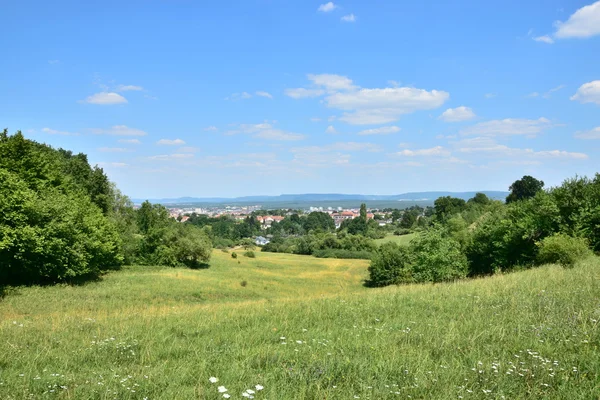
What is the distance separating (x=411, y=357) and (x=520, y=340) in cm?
201

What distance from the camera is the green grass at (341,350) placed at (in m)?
4.48

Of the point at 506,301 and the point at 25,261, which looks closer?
the point at 506,301

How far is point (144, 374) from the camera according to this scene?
16.6 ft

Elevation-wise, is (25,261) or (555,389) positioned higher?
(555,389)

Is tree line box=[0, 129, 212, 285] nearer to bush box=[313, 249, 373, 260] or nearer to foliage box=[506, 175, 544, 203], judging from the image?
bush box=[313, 249, 373, 260]

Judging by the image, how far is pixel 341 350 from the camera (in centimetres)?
594

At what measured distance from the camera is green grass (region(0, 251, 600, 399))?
176 inches

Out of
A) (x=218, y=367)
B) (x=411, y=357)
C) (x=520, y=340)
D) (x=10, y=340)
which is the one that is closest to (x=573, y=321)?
(x=520, y=340)

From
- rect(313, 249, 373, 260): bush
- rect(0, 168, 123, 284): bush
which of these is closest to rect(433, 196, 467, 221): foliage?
rect(313, 249, 373, 260): bush

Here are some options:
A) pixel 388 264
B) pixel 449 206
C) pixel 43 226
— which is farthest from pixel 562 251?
pixel 449 206

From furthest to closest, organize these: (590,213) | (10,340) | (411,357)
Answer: (590,213) < (10,340) < (411,357)

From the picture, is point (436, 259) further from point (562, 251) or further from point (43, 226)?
point (43, 226)

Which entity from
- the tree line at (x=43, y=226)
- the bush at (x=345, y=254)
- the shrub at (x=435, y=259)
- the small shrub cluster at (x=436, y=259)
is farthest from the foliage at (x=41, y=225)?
the bush at (x=345, y=254)

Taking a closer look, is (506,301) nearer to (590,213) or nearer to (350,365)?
(350,365)
